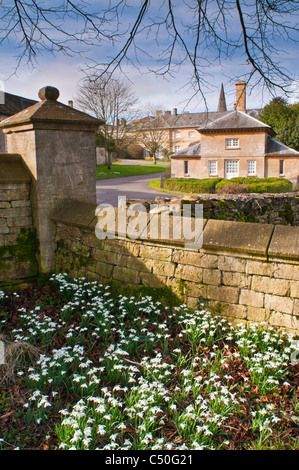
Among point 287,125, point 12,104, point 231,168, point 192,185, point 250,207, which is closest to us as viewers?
point 250,207

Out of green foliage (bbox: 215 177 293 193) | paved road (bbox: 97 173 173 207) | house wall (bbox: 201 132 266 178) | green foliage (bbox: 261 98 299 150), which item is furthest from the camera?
green foliage (bbox: 261 98 299 150)

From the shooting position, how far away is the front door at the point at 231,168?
34.4 metres

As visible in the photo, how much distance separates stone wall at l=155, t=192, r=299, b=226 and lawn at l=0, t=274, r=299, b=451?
167 inches

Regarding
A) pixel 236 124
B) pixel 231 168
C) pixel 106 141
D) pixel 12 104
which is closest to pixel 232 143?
pixel 236 124

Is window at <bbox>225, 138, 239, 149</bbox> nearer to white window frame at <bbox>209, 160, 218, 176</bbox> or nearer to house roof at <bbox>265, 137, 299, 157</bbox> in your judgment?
white window frame at <bbox>209, 160, 218, 176</bbox>

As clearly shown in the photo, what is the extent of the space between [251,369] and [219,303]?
1082mm

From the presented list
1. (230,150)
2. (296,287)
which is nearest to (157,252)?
(296,287)

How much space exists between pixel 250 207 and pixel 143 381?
25.1 feet

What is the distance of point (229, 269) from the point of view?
445 cm

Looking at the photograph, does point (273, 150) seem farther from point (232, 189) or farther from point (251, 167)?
point (232, 189)

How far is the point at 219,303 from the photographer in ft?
15.1

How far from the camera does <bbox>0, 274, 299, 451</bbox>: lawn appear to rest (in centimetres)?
295

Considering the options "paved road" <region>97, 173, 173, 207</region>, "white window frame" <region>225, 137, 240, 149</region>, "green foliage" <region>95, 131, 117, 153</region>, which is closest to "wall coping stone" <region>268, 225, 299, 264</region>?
"paved road" <region>97, 173, 173, 207</region>
